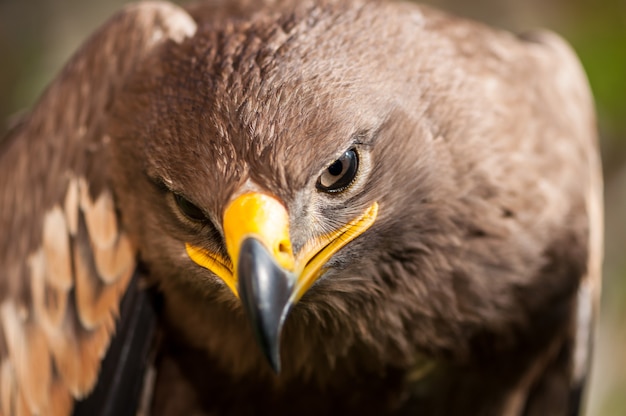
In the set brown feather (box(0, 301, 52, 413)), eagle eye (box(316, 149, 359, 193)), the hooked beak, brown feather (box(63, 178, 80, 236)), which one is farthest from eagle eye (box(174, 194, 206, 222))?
brown feather (box(0, 301, 52, 413))

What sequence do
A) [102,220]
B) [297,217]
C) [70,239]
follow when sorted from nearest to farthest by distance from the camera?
Result: [297,217] → [102,220] → [70,239]

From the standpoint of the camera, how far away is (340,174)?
213 centimetres

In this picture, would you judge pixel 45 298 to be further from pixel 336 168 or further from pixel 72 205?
pixel 336 168

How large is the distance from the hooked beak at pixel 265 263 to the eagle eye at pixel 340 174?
0.39ft

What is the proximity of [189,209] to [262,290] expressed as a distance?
356 mm

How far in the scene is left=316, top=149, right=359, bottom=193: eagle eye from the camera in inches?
83.2

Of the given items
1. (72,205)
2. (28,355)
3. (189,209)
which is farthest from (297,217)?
(28,355)

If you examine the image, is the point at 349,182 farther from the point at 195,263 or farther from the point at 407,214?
the point at 195,263

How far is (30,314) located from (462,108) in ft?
4.49

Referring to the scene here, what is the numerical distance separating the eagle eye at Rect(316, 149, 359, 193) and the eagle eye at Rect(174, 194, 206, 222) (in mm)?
287

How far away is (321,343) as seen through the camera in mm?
2492

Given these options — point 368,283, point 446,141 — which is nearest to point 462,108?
point 446,141

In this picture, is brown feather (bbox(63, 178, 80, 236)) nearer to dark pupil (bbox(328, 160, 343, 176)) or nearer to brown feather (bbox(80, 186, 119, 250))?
brown feather (bbox(80, 186, 119, 250))

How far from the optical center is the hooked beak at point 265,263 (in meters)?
1.95
